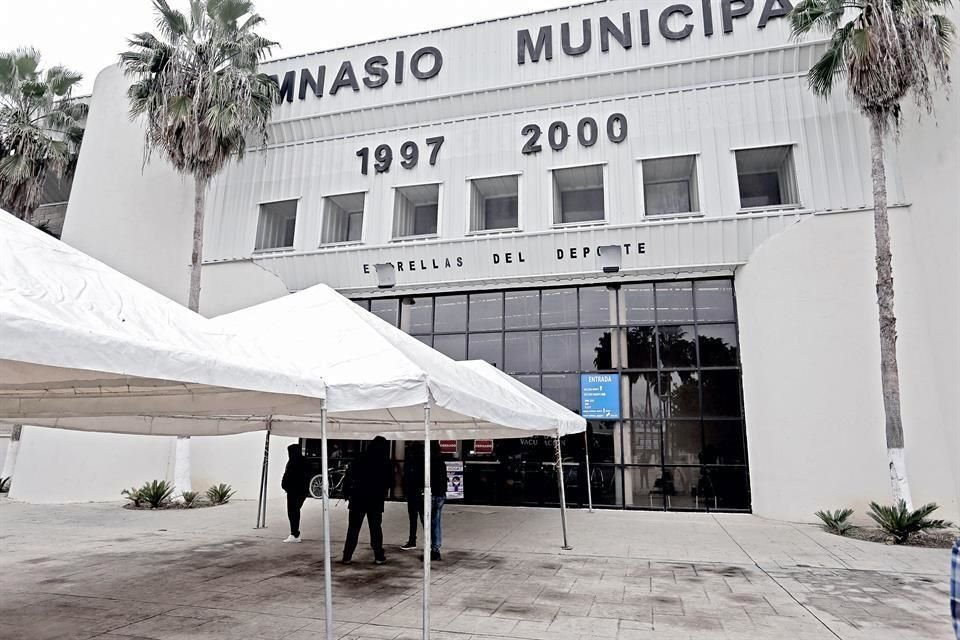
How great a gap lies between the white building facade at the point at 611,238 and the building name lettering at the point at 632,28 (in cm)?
6

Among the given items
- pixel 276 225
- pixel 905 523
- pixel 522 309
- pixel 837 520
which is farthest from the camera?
pixel 276 225

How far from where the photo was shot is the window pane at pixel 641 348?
47.2 feet

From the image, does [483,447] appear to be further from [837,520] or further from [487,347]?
[837,520]

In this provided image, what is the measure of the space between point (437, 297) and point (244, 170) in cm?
718

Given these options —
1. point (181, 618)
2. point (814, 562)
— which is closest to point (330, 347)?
point (181, 618)

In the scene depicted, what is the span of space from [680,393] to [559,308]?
145 inches

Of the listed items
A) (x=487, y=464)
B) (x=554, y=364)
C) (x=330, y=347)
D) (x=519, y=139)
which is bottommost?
(x=487, y=464)

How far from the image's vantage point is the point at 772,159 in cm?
1416

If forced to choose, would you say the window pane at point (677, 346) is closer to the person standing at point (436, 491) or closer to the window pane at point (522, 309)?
the window pane at point (522, 309)

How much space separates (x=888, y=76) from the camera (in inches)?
424

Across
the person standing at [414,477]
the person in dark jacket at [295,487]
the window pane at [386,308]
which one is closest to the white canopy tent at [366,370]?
the person standing at [414,477]

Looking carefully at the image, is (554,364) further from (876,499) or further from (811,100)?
(811,100)

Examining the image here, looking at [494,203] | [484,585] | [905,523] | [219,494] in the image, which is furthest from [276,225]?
[905,523]

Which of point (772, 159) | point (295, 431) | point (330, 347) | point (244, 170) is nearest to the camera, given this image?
point (330, 347)
